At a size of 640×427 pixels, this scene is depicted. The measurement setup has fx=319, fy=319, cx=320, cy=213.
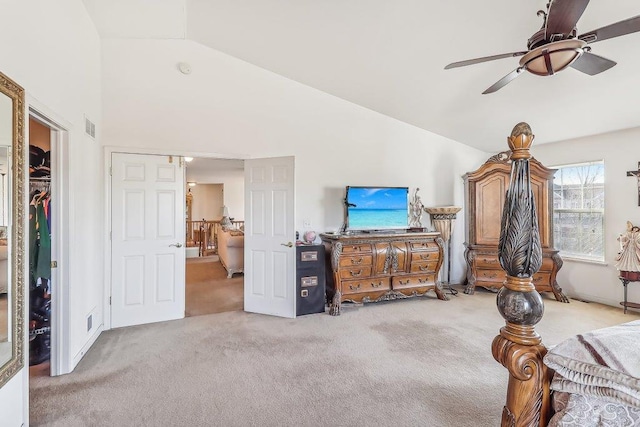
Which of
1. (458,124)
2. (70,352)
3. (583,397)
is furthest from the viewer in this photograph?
(458,124)

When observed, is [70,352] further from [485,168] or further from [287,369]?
[485,168]

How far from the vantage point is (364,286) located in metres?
4.31

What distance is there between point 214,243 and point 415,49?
7.90 m

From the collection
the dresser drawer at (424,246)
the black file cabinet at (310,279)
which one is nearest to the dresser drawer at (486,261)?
the dresser drawer at (424,246)

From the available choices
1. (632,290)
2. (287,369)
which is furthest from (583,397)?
(632,290)

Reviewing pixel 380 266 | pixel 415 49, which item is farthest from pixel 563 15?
pixel 380 266

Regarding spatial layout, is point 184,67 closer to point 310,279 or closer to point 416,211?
point 310,279

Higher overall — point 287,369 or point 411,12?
point 411,12

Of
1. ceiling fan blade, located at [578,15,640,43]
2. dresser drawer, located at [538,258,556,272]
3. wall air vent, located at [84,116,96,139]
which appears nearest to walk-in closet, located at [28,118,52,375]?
wall air vent, located at [84,116,96,139]

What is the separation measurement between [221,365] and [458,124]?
4486 mm

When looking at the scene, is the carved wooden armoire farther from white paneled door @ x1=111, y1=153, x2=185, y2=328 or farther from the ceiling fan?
white paneled door @ x1=111, y1=153, x2=185, y2=328

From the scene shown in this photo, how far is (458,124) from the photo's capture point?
483 cm

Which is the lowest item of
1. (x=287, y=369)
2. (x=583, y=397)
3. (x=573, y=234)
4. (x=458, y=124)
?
(x=287, y=369)

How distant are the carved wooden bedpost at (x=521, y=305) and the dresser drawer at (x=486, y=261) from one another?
3883 mm
